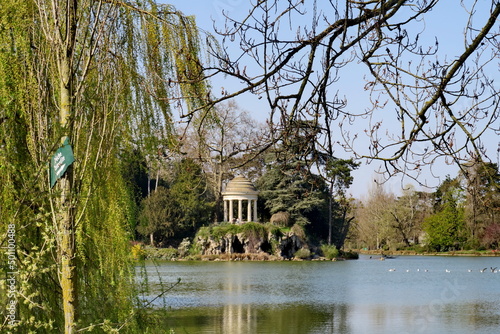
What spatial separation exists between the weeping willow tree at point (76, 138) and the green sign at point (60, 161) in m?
0.06

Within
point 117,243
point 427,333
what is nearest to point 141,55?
point 117,243

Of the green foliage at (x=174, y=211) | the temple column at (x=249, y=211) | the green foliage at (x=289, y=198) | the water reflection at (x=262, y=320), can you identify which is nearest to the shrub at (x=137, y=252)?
the water reflection at (x=262, y=320)

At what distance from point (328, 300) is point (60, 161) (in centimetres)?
1366

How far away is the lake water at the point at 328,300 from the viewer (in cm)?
1183

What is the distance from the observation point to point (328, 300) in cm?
1596

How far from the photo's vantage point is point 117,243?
4.40 metres

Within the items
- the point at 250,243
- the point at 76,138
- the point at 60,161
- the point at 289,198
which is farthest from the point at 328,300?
the point at 289,198

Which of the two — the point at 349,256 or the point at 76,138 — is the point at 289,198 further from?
the point at 76,138

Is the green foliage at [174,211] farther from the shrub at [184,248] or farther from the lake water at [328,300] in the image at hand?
the lake water at [328,300]

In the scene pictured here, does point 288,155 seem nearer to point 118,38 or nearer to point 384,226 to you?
point 118,38

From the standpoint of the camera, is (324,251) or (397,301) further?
(324,251)

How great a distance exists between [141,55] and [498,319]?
10.6m

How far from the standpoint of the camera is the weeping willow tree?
3.21 meters

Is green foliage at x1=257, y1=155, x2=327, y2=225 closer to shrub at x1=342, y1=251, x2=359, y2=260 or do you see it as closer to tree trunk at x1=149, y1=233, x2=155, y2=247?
shrub at x1=342, y1=251, x2=359, y2=260
